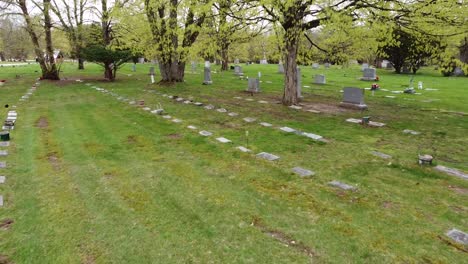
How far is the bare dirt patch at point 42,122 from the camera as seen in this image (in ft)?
34.0

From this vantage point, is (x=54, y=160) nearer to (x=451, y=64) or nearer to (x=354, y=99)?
(x=354, y=99)

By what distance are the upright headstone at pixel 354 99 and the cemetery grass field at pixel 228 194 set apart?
2109 millimetres

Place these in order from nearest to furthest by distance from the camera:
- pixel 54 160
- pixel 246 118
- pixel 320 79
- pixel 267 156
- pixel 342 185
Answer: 1. pixel 342 185
2. pixel 54 160
3. pixel 267 156
4. pixel 246 118
5. pixel 320 79

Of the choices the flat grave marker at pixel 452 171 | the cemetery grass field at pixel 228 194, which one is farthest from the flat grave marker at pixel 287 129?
the flat grave marker at pixel 452 171

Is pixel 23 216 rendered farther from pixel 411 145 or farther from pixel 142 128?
pixel 411 145

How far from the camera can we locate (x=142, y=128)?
10.1 metres

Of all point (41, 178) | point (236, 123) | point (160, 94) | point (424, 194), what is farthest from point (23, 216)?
point (160, 94)

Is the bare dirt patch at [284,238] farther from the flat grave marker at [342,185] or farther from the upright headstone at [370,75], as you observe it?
the upright headstone at [370,75]

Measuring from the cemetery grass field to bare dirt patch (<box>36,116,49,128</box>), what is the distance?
14 cm

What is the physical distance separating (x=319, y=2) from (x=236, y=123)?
4661 mm

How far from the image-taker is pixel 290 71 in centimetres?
1317

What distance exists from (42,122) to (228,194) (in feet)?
A: 27.6

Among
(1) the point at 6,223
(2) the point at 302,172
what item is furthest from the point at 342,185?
(1) the point at 6,223

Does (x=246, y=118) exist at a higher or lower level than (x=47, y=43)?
lower
